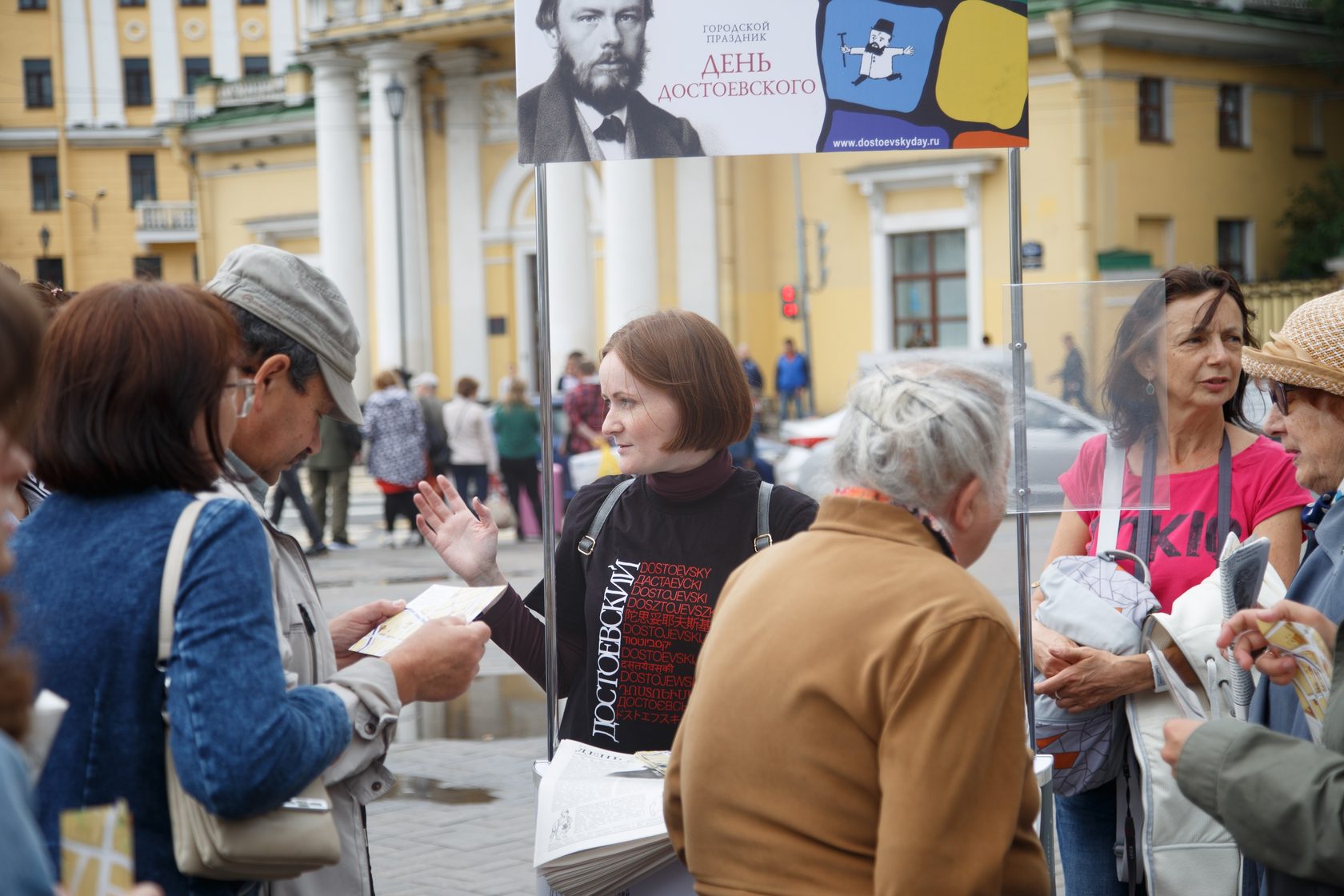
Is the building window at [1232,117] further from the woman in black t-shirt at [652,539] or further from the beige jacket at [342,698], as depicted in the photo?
the beige jacket at [342,698]

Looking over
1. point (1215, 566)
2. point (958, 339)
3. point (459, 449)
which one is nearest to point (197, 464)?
point (1215, 566)

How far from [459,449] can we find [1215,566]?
14.3 m

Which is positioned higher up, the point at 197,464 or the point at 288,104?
the point at 288,104

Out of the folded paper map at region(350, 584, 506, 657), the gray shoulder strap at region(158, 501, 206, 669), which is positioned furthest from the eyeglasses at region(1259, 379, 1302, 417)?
the gray shoulder strap at region(158, 501, 206, 669)

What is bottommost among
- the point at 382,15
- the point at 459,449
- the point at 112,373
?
the point at 459,449

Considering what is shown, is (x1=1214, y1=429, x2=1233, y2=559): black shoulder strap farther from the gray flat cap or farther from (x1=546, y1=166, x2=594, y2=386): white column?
(x1=546, y1=166, x2=594, y2=386): white column

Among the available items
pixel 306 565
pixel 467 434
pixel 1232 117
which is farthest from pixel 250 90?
pixel 306 565

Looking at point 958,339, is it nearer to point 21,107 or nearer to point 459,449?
point 459,449

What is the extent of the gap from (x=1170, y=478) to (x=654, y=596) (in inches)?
51.2

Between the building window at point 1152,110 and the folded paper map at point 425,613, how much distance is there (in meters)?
28.6

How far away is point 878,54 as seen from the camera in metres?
3.36

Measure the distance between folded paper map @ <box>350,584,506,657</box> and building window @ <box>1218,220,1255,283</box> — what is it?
1202 inches

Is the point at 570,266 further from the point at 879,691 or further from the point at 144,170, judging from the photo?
the point at 144,170

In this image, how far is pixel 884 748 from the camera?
2111mm
